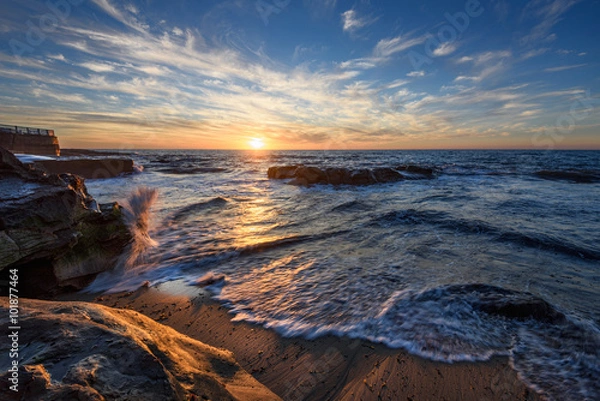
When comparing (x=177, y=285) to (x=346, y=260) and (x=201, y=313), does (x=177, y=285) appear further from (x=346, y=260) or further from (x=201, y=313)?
(x=346, y=260)

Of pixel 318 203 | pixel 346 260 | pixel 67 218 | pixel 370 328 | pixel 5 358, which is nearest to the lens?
pixel 5 358

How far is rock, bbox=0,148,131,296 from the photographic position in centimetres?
404

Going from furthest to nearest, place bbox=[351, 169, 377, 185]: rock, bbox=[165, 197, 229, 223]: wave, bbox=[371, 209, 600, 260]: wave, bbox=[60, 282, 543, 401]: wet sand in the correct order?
bbox=[351, 169, 377, 185]: rock < bbox=[165, 197, 229, 223]: wave < bbox=[371, 209, 600, 260]: wave < bbox=[60, 282, 543, 401]: wet sand

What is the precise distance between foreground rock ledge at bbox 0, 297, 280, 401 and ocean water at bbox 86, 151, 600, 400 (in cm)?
170

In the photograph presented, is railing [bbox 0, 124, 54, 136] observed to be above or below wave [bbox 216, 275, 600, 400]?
above

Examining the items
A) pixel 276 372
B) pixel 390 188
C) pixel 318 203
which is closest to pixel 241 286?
pixel 276 372

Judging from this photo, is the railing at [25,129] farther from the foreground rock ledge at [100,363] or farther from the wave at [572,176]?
the wave at [572,176]

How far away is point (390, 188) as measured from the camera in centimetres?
1827

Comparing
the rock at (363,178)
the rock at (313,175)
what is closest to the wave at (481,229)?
the rock at (363,178)

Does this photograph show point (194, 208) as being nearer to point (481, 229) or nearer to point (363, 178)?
point (481, 229)

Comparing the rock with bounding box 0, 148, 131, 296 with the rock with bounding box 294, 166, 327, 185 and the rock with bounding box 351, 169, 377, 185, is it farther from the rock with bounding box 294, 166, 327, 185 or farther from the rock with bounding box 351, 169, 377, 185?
the rock with bounding box 351, 169, 377, 185

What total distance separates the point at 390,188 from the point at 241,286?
1529cm

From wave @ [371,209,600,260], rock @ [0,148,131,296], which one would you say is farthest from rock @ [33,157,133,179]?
wave @ [371,209,600,260]

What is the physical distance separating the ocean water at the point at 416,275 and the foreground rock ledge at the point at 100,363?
170 centimetres
